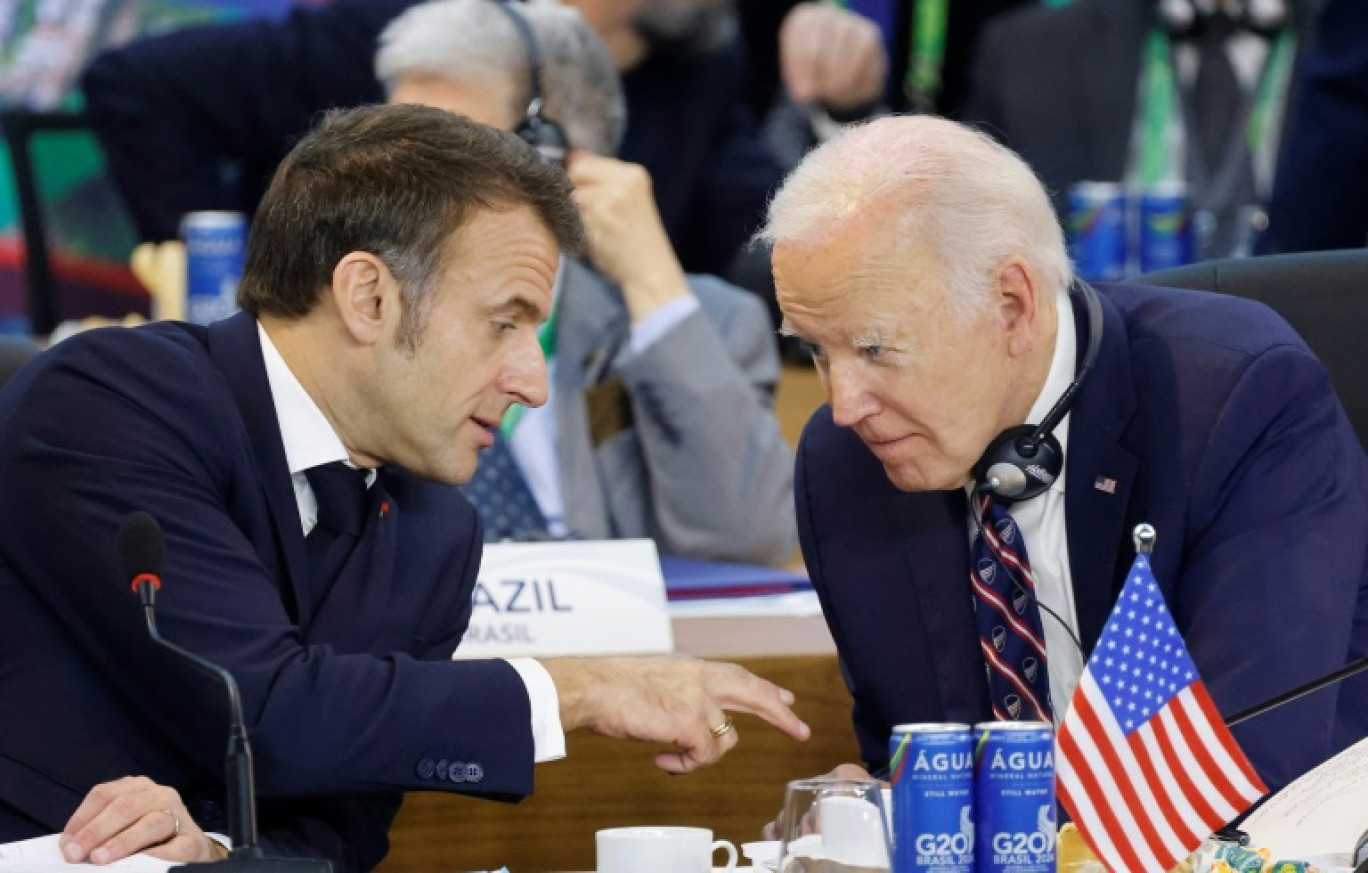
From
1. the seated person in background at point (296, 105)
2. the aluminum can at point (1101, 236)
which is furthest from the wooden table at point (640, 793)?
the seated person in background at point (296, 105)

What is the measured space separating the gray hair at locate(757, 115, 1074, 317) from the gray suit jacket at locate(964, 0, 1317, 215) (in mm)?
2198

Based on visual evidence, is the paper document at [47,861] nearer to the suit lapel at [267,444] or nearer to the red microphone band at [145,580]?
the red microphone band at [145,580]

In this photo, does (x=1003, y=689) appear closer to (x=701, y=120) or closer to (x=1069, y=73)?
(x=701, y=120)

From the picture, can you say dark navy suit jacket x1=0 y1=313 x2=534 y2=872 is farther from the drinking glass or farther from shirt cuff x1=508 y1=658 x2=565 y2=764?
the drinking glass

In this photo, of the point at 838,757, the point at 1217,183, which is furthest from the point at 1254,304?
the point at 1217,183

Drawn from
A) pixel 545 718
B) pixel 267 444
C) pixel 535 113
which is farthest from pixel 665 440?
pixel 545 718

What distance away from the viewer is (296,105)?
4480mm

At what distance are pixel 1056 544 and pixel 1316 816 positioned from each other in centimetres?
65

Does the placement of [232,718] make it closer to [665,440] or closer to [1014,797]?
[1014,797]

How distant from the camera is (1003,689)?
2.41 m

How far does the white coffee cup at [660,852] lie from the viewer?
1738 mm

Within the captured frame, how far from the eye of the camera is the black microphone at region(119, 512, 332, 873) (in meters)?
1.58

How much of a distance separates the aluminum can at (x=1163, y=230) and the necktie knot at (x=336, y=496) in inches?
80.3

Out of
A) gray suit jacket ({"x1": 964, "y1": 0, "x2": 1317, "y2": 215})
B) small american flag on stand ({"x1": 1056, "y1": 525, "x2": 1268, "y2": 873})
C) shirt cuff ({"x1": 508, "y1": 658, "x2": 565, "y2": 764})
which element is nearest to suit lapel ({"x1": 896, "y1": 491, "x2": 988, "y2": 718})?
shirt cuff ({"x1": 508, "y1": 658, "x2": 565, "y2": 764})
